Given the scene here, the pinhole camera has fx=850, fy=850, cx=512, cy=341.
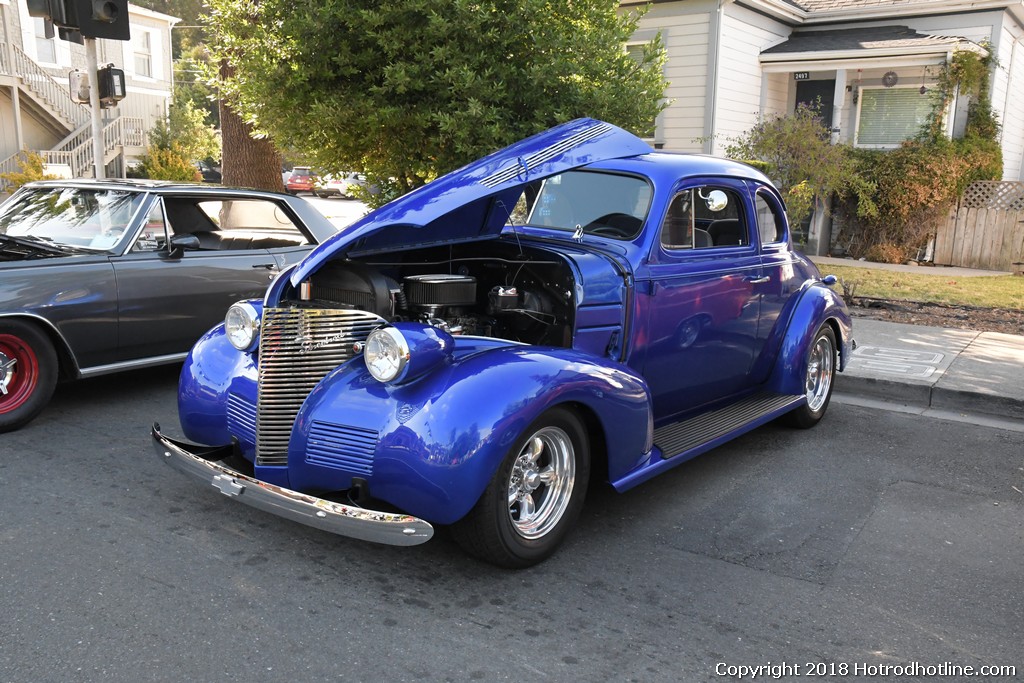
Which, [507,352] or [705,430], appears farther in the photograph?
[705,430]

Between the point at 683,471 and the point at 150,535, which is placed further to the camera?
the point at 683,471

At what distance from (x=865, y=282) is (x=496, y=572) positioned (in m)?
10.3

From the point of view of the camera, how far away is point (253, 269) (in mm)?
6867

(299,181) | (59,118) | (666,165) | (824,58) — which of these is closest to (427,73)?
(666,165)

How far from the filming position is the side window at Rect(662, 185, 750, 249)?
4.96m

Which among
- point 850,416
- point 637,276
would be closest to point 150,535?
point 637,276

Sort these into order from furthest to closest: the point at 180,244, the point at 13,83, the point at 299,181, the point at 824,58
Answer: the point at 299,181
the point at 13,83
the point at 824,58
the point at 180,244

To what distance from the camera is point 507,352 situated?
3.79 m

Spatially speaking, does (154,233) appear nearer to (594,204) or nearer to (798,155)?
(594,204)

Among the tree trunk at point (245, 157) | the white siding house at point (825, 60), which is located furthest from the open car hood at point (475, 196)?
the white siding house at point (825, 60)

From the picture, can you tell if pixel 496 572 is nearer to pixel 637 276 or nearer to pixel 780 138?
pixel 637 276

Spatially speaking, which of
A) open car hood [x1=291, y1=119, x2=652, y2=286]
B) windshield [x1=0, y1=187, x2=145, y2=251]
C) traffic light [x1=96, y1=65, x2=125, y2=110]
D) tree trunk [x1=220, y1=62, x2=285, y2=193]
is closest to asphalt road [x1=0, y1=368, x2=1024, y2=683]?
open car hood [x1=291, y1=119, x2=652, y2=286]

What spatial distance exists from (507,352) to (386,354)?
0.57 meters

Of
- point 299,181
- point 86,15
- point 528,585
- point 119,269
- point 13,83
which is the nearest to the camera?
point 528,585
